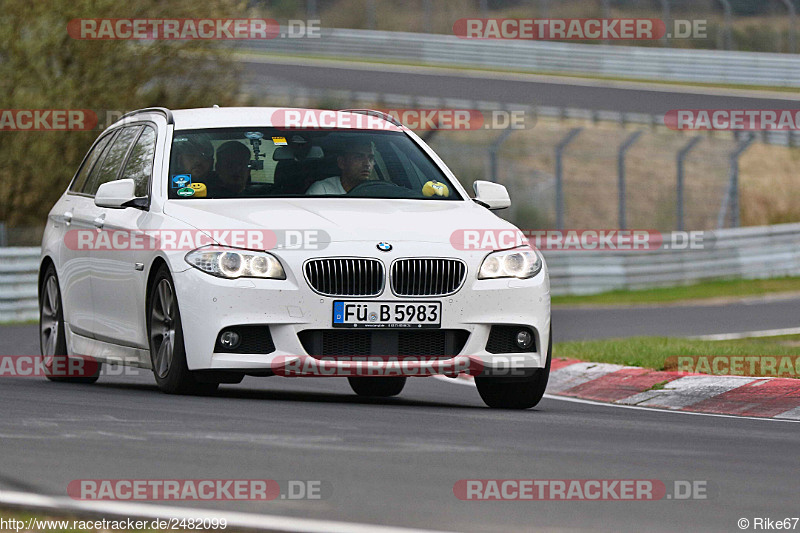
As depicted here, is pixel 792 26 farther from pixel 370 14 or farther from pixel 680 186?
pixel 680 186

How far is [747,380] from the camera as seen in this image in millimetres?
10984

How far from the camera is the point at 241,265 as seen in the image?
373 inches

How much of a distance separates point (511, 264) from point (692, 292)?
16820 millimetres

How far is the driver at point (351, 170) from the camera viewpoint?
10500mm

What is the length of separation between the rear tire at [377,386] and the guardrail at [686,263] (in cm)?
1358

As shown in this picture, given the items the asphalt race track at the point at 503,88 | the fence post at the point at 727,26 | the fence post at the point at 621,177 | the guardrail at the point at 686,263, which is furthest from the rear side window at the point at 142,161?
the fence post at the point at 727,26

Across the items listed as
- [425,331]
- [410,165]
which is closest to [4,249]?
[410,165]

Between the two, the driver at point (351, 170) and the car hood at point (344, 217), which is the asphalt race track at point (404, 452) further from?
the driver at point (351, 170)

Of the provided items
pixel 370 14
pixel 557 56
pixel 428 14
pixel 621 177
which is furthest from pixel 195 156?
pixel 370 14

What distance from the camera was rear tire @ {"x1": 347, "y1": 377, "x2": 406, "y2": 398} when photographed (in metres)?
11.7

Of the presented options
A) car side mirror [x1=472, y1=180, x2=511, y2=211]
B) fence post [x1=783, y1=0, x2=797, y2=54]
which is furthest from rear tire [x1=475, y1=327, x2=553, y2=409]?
fence post [x1=783, y1=0, x2=797, y2=54]

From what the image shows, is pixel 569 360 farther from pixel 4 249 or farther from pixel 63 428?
pixel 4 249

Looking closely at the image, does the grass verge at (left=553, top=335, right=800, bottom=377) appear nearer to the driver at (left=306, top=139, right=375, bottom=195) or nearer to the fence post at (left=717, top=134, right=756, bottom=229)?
the driver at (left=306, top=139, right=375, bottom=195)

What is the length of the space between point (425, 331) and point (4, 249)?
1292cm
